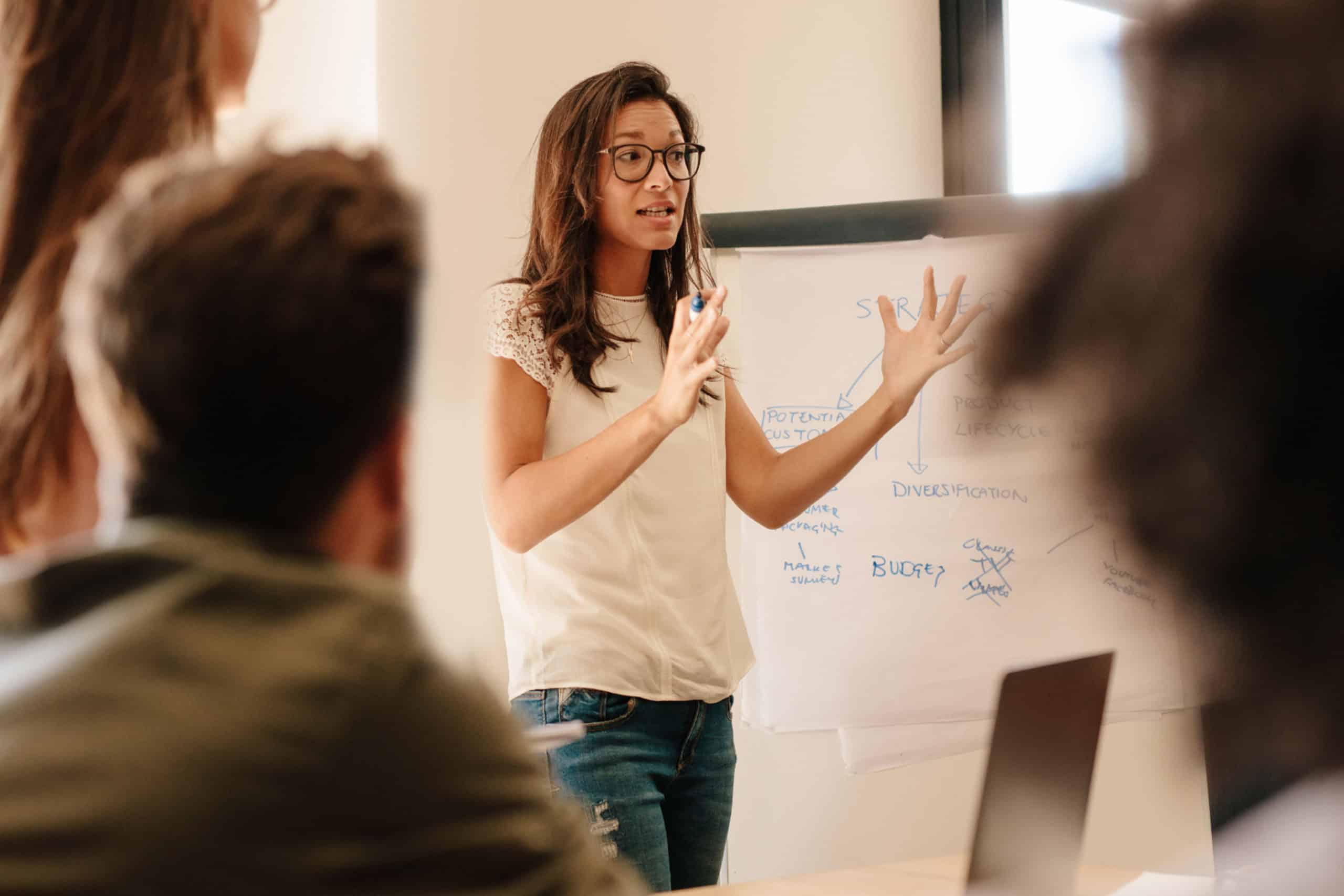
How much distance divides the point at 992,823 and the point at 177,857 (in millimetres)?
842

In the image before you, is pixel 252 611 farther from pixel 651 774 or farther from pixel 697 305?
pixel 697 305

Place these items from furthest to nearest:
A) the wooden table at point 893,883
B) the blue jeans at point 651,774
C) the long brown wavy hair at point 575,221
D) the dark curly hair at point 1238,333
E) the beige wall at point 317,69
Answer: the beige wall at point 317,69 → the long brown wavy hair at point 575,221 → the blue jeans at point 651,774 → the wooden table at point 893,883 → the dark curly hair at point 1238,333

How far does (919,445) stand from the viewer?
7.26 feet

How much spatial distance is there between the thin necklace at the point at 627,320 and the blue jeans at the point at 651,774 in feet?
1.72

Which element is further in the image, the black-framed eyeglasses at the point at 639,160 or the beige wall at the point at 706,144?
the beige wall at the point at 706,144

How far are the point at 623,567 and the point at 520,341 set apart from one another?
0.36 m

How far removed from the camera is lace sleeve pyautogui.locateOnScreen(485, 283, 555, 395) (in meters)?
1.70

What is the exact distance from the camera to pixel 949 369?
2.18m

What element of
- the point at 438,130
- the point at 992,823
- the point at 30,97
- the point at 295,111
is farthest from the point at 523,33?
the point at 992,823

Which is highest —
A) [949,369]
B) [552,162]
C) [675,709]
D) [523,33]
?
[523,33]

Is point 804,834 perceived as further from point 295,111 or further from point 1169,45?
point 1169,45

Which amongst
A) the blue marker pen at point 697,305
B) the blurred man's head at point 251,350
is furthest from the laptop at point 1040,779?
the blue marker pen at point 697,305

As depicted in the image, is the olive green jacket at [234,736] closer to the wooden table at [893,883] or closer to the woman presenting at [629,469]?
the wooden table at [893,883]

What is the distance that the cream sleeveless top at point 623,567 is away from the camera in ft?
5.49
